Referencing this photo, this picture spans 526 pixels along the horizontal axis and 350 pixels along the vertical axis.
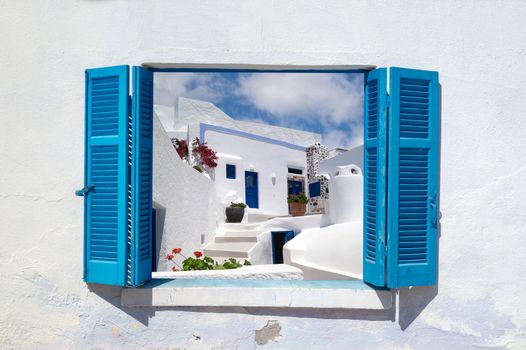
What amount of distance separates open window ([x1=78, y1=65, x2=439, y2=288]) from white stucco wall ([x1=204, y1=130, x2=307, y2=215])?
504 inches

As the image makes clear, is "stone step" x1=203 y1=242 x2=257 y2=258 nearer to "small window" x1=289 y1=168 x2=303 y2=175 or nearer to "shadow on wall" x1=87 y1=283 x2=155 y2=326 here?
"shadow on wall" x1=87 y1=283 x2=155 y2=326

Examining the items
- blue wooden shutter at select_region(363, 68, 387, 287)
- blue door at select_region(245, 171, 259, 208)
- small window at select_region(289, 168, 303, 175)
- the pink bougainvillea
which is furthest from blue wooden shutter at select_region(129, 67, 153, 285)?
small window at select_region(289, 168, 303, 175)

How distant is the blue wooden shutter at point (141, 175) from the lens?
2.91 metres

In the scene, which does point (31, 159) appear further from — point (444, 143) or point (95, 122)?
point (444, 143)

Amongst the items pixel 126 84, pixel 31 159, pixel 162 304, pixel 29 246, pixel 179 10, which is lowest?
pixel 162 304

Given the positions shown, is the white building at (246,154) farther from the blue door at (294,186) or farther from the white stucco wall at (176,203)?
the white stucco wall at (176,203)

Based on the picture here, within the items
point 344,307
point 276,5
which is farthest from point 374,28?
point 344,307

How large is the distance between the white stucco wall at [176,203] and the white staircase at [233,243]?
1.08 ft

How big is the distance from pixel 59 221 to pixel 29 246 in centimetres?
29

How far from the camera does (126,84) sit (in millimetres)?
2914

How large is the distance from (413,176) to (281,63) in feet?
3.94

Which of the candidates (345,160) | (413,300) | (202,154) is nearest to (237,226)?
(202,154)

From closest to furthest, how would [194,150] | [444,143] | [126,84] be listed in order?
[126,84]
[444,143]
[194,150]

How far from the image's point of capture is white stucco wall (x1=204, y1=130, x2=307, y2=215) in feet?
53.1
